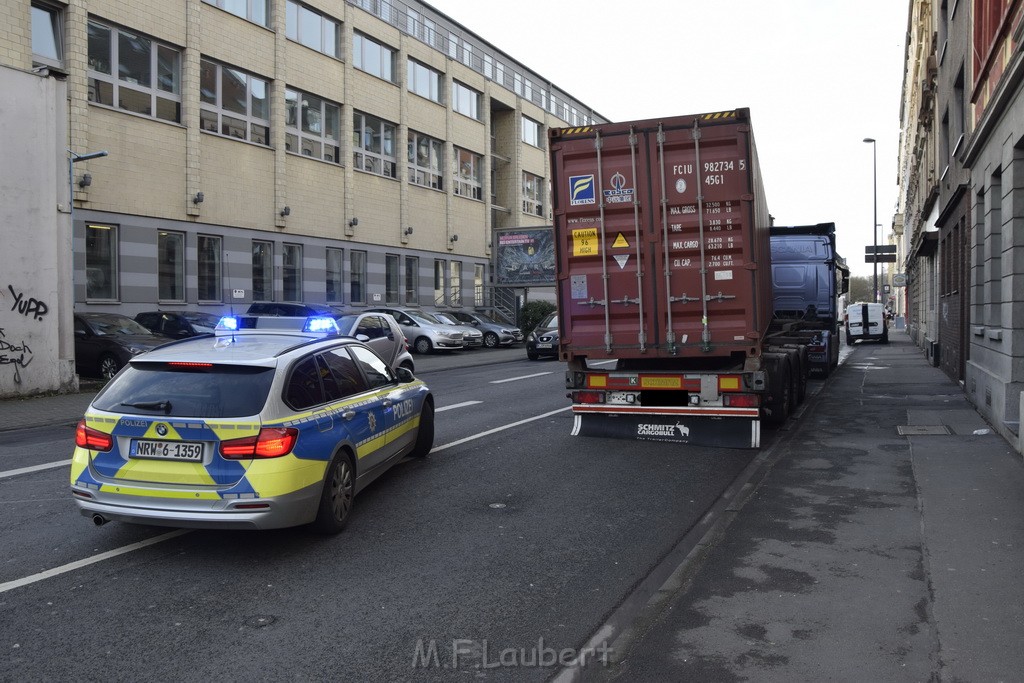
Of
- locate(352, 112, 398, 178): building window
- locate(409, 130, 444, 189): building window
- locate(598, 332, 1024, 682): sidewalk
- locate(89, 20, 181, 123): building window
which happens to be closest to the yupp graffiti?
locate(89, 20, 181, 123): building window

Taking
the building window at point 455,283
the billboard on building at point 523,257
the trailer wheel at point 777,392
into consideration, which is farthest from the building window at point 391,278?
the trailer wheel at point 777,392

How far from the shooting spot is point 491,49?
43.5 m

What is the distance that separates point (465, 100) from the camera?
132 ft

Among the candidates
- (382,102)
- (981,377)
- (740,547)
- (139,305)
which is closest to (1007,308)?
(981,377)

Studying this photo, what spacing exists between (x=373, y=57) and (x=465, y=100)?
7.68 m

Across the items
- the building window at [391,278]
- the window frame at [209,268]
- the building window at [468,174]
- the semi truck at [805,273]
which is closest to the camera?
the semi truck at [805,273]

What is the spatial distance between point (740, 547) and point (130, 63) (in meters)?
22.7

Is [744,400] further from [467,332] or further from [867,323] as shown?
[867,323]

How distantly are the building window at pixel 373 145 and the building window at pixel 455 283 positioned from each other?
231 inches

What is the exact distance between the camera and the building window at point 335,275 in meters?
30.5

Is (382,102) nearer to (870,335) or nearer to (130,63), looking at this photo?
(130,63)

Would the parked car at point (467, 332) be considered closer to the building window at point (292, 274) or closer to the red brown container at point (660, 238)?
the building window at point (292, 274)

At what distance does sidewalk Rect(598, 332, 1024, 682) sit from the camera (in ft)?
12.8

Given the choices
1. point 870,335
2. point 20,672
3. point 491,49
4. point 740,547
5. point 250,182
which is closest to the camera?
point 20,672
